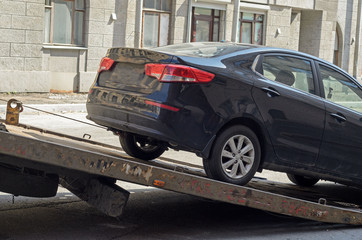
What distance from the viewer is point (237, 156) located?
20.0ft

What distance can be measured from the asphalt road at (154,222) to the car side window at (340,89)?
1379 mm

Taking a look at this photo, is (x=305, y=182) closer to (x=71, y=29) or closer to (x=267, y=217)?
(x=267, y=217)

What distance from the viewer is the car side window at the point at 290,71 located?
6.58m

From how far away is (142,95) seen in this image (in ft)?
19.2

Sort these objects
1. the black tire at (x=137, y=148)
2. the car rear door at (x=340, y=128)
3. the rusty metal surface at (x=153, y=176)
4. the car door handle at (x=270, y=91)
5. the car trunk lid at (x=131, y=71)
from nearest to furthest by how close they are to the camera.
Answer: the rusty metal surface at (x=153, y=176)
the car trunk lid at (x=131, y=71)
the car door handle at (x=270, y=91)
the car rear door at (x=340, y=128)
the black tire at (x=137, y=148)

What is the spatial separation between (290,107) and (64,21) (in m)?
14.1

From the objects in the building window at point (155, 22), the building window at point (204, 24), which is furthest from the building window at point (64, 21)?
the building window at point (204, 24)

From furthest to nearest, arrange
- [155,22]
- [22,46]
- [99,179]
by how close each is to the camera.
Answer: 1. [155,22]
2. [22,46]
3. [99,179]

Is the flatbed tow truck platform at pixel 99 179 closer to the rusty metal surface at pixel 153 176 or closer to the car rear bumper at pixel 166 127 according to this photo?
the rusty metal surface at pixel 153 176

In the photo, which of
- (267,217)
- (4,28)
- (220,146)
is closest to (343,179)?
(267,217)

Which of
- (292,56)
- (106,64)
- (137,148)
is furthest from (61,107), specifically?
(292,56)

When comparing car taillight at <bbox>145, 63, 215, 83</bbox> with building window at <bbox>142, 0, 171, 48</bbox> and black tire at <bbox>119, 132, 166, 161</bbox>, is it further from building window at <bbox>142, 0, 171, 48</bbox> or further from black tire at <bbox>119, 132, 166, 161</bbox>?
building window at <bbox>142, 0, 171, 48</bbox>

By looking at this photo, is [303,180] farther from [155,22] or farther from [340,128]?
[155,22]

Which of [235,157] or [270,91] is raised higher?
[270,91]
